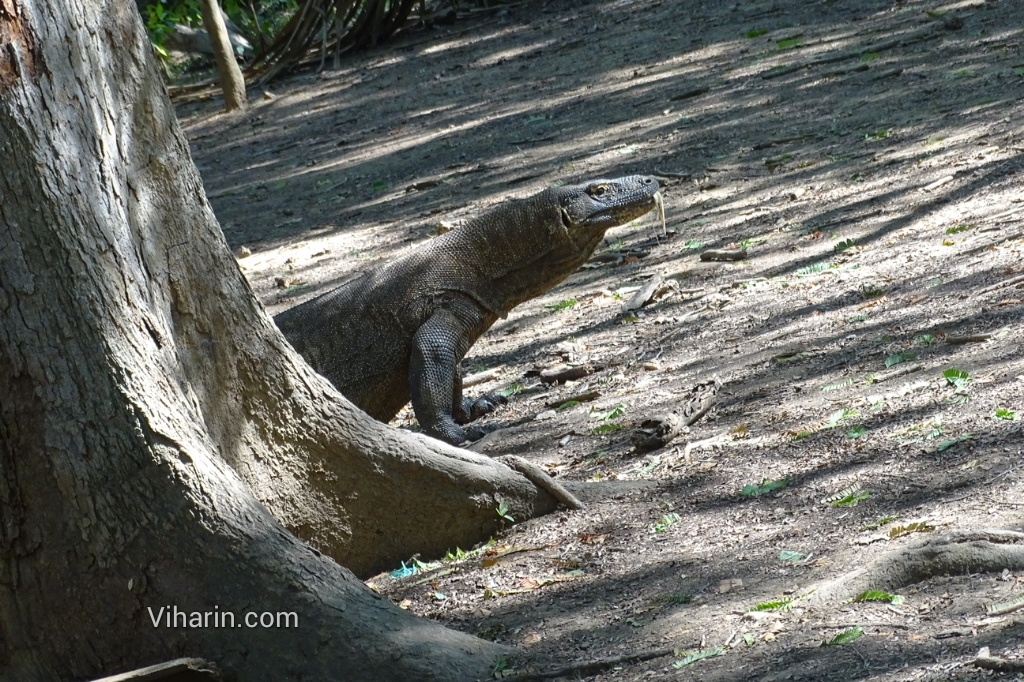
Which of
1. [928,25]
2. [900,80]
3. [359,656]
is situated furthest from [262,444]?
[928,25]

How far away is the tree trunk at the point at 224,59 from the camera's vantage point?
46.1 feet

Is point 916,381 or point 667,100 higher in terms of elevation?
point 667,100

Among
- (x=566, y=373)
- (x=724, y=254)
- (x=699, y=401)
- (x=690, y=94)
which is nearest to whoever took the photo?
(x=699, y=401)

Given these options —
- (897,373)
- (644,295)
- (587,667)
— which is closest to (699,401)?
(897,373)

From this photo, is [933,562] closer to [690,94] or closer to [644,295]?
[644,295]

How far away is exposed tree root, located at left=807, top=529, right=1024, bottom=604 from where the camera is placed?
9.66 feet

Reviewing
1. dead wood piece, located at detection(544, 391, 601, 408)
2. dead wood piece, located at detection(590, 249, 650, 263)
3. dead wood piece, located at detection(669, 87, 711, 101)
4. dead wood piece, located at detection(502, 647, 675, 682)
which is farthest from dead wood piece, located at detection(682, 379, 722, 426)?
dead wood piece, located at detection(669, 87, 711, 101)

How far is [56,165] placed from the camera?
2.99 m

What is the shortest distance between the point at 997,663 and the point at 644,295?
16.2 ft

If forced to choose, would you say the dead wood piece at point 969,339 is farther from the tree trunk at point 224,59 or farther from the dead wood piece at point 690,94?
the tree trunk at point 224,59

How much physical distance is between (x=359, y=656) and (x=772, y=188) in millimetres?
6382

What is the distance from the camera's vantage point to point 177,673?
9.51 feet

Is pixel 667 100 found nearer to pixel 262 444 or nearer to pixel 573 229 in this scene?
pixel 573 229

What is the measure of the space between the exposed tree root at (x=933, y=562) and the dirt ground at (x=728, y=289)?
38 millimetres
